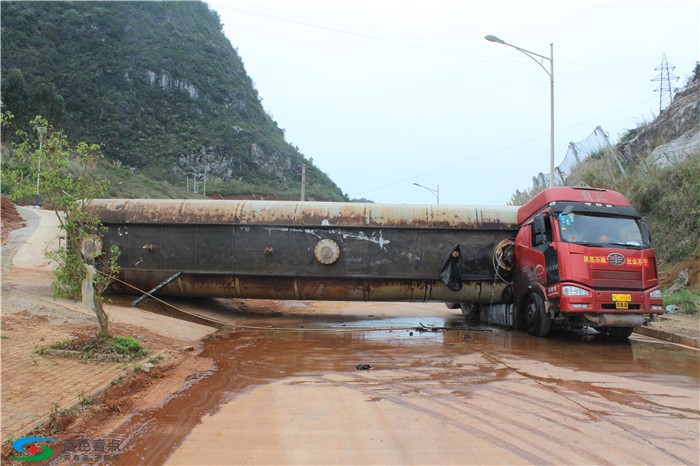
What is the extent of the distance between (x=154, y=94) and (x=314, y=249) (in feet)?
245

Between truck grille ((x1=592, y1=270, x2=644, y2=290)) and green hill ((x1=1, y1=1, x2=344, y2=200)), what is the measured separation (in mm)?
55304

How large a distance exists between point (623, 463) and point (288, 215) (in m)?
10.2

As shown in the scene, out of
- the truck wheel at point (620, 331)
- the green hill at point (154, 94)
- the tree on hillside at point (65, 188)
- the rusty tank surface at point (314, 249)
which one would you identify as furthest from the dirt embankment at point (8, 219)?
the green hill at point (154, 94)

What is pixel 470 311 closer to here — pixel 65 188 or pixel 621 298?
pixel 621 298

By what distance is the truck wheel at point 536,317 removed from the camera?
10.4m

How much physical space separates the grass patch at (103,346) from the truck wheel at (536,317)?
25.4ft

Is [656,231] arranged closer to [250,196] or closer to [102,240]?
[102,240]

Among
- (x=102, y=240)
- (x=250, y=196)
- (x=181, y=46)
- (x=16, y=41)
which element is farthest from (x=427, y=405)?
(x=181, y=46)

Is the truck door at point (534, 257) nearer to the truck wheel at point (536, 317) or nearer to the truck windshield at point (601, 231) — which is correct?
the truck wheel at point (536, 317)

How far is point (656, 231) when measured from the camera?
1692 cm

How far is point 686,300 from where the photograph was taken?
12.8 meters

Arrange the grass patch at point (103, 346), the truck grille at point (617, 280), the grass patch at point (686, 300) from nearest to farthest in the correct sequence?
the grass patch at point (103, 346) → the truck grille at point (617, 280) → the grass patch at point (686, 300)
